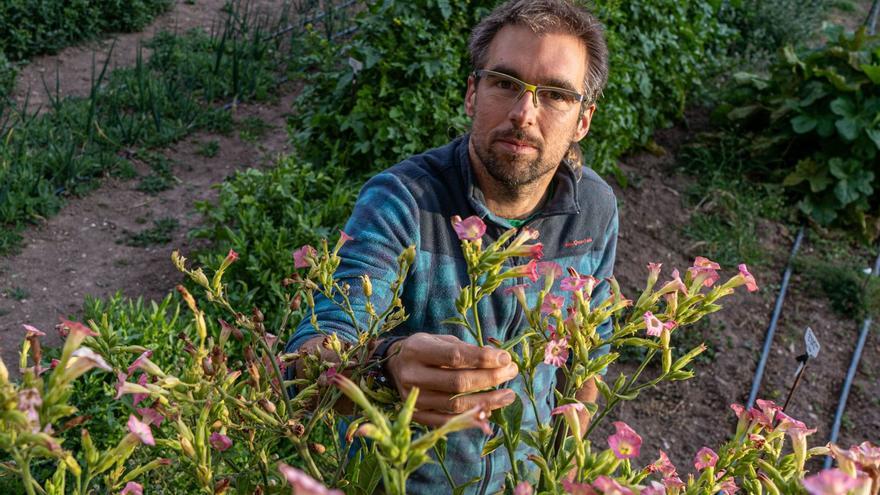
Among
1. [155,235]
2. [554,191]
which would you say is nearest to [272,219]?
[155,235]

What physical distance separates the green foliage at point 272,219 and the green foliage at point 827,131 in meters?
3.26

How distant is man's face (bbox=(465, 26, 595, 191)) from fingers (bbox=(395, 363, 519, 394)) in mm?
945

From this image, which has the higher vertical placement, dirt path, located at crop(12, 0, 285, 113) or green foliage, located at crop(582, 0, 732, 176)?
green foliage, located at crop(582, 0, 732, 176)

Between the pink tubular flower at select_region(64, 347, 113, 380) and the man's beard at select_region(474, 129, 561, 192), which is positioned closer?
the pink tubular flower at select_region(64, 347, 113, 380)

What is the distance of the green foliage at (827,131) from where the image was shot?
17.8 feet

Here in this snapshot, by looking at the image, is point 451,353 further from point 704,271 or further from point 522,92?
point 522,92

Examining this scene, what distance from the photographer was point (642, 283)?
477cm

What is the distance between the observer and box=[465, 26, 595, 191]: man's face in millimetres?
1893

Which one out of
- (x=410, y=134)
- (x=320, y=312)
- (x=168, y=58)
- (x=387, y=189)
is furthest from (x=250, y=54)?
(x=320, y=312)

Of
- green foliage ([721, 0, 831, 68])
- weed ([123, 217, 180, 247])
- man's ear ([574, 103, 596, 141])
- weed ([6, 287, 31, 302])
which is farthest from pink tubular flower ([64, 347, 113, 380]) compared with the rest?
green foliage ([721, 0, 831, 68])

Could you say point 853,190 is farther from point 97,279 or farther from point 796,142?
point 97,279

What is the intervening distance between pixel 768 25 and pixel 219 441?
8.39 meters

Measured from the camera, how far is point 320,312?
5.15ft

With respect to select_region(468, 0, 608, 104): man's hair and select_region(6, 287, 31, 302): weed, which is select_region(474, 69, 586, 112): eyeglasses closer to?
select_region(468, 0, 608, 104): man's hair
